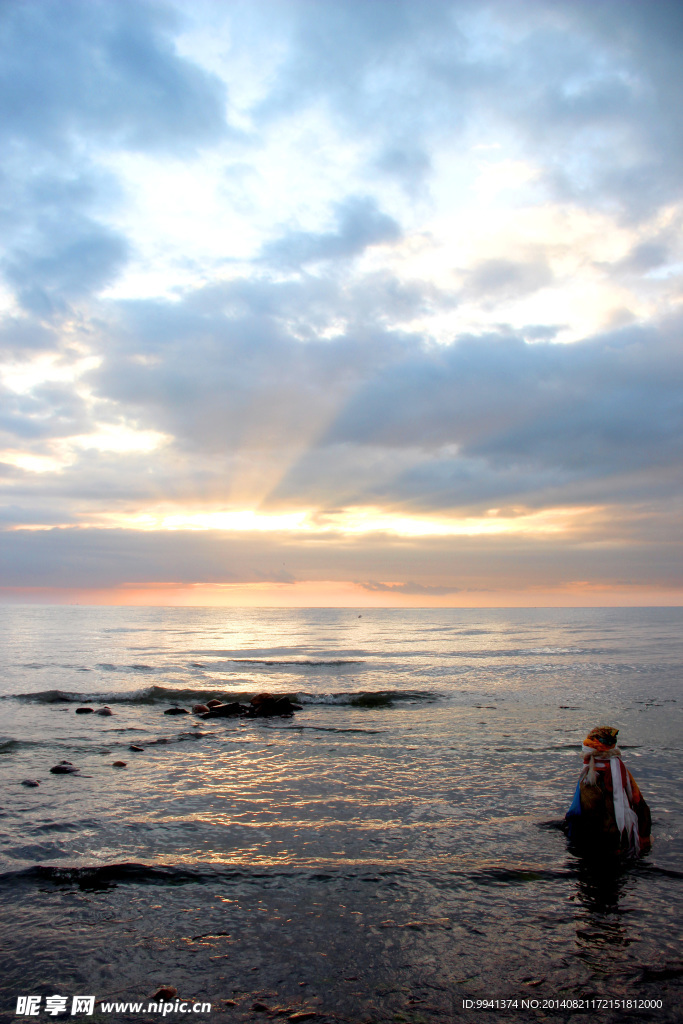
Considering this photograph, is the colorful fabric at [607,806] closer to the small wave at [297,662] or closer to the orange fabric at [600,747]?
the orange fabric at [600,747]

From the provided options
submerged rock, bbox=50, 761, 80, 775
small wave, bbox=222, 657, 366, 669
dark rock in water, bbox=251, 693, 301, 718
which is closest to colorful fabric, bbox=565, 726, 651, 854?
submerged rock, bbox=50, 761, 80, 775

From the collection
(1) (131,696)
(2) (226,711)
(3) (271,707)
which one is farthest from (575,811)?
(1) (131,696)

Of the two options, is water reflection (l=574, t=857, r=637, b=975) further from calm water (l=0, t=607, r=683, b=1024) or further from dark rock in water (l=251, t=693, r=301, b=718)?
dark rock in water (l=251, t=693, r=301, b=718)

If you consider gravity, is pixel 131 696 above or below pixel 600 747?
below

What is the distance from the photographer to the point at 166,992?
5215 mm

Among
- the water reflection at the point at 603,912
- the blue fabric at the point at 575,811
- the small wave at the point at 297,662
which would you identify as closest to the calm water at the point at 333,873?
the water reflection at the point at 603,912

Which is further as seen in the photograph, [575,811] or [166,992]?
[575,811]

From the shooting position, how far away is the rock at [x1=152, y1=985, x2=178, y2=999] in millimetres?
5172

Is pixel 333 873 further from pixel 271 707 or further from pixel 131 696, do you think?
pixel 131 696

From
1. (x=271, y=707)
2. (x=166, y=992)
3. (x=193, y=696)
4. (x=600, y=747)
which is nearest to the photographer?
(x=166, y=992)

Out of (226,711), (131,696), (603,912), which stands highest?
(603,912)

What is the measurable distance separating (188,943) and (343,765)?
8.17 meters

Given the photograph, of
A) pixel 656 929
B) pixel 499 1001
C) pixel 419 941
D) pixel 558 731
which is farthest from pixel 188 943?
pixel 558 731

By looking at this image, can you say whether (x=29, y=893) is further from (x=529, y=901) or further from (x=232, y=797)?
(x=529, y=901)
